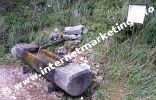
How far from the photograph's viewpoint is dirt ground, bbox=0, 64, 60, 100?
5404mm

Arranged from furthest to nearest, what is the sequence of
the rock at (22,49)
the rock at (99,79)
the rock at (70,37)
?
1. the rock at (70,37)
2. the rock at (22,49)
3. the rock at (99,79)

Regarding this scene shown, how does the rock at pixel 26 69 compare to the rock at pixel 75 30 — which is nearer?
the rock at pixel 26 69

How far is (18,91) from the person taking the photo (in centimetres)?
562

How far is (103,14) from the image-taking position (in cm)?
687

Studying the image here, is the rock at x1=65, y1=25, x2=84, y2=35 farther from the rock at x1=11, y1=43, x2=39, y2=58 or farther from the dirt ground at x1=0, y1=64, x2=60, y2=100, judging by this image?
the dirt ground at x1=0, y1=64, x2=60, y2=100

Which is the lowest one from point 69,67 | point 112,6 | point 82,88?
point 82,88

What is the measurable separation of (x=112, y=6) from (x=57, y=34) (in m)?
1.50

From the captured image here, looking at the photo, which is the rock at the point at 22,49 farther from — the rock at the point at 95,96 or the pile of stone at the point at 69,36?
the rock at the point at 95,96

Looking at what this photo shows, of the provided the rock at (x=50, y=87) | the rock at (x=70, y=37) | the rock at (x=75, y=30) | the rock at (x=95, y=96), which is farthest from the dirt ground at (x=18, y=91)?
the rock at (x=75, y=30)

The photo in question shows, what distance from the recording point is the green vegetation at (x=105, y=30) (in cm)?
497

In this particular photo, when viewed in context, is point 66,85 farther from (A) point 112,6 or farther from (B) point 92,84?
(A) point 112,6

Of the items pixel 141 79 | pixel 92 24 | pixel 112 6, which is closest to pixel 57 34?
pixel 92 24

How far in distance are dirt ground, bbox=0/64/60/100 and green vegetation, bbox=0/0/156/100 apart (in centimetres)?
96

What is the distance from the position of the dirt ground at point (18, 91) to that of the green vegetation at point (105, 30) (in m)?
0.96
